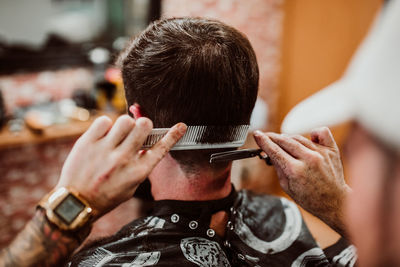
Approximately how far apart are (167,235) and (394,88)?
993 mm

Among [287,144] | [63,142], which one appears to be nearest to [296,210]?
[287,144]

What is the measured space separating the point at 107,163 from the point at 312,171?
2.28 feet

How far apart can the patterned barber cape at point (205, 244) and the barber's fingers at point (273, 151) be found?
300mm

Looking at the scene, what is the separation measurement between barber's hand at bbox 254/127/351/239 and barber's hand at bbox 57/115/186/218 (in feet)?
1.54

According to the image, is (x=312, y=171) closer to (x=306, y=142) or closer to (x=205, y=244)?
(x=306, y=142)

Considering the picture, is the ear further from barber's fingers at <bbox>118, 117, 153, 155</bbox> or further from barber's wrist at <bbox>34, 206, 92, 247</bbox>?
barber's wrist at <bbox>34, 206, 92, 247</bbox>

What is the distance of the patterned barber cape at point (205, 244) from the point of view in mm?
1264

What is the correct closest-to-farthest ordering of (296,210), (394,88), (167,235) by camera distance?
1. (394,88)
2. (167,235)
3. (296,210)

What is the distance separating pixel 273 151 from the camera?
1.23 metres

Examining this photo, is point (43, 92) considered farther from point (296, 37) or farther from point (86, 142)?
point (296, 37)

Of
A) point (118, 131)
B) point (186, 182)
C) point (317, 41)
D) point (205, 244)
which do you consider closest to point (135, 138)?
point (118, 131)

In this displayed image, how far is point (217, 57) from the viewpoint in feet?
3.96

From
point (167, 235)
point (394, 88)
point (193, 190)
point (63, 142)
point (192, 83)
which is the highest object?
point (394, 88)

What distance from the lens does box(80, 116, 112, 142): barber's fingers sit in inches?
36.2
